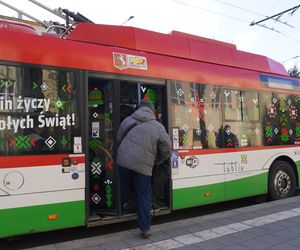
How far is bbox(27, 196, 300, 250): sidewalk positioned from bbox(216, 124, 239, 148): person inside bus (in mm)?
1276

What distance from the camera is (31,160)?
4977 mm

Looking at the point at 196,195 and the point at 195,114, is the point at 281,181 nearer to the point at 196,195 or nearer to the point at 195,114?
the point at 196,195

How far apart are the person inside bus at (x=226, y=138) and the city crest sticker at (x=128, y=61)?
1.97 m

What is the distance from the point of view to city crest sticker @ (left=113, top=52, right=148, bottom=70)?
5.96 meters

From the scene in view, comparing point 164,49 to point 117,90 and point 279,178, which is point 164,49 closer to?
point 117,90

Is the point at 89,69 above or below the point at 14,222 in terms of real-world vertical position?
above

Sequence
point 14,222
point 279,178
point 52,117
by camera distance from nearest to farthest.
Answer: point 14,222
point 52,117
point 279,178

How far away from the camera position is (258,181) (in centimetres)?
795

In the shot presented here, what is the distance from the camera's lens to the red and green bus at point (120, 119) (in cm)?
498

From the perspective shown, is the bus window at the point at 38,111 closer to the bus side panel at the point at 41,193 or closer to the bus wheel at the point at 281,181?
the bus side panel at the point at 41,193

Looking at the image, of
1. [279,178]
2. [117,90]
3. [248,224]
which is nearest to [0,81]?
[117,90]

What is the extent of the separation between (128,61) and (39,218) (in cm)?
263

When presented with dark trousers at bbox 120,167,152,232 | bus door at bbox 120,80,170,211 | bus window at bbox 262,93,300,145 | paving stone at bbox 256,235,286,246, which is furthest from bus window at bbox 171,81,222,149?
paving stone at bbox 256,235,286,246

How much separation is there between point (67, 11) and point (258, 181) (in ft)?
16.4
